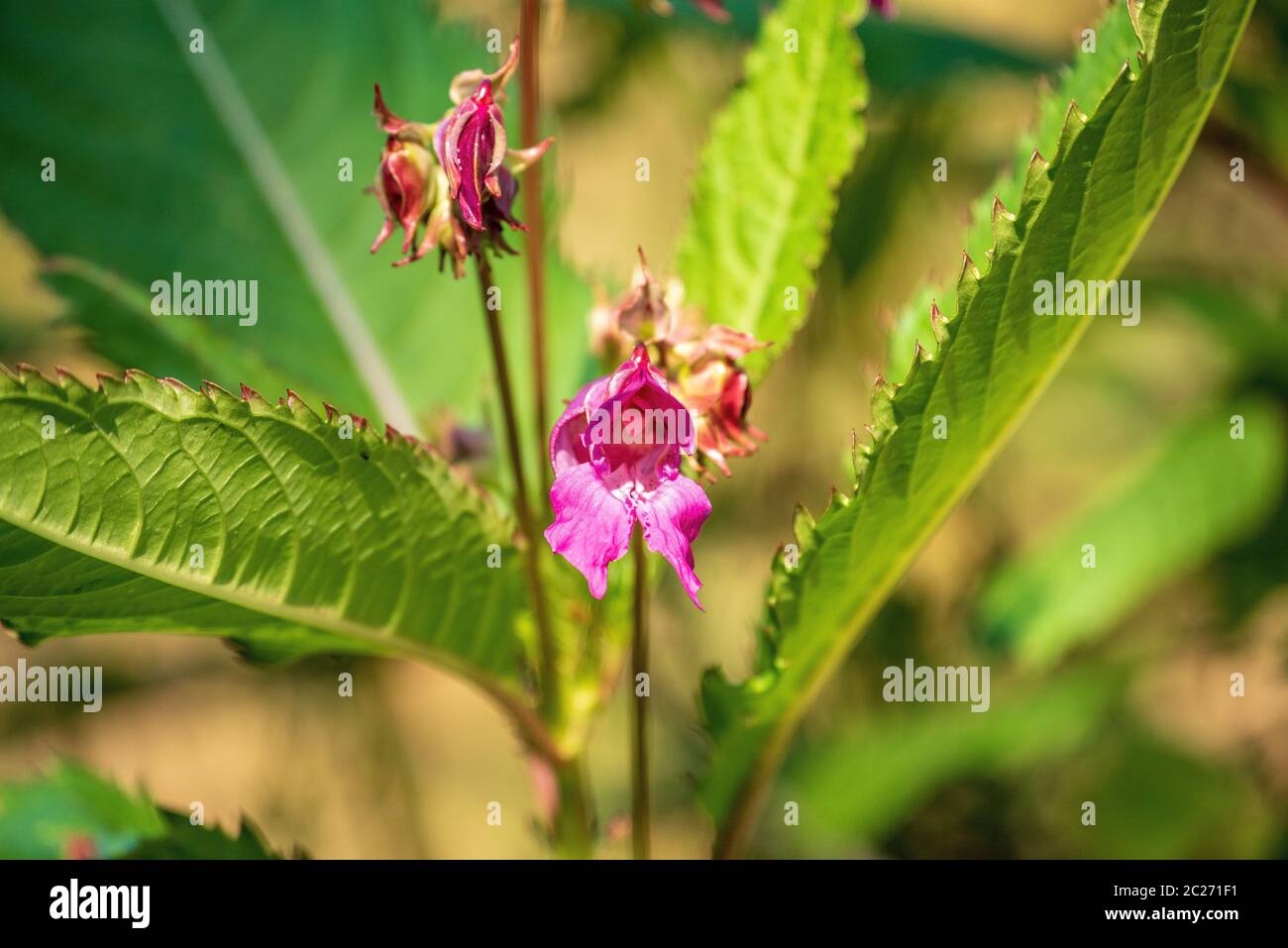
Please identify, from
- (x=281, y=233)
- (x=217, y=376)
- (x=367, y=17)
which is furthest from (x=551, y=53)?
(x=217, y=376)

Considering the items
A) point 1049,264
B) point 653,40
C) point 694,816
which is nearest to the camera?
point 1049,264

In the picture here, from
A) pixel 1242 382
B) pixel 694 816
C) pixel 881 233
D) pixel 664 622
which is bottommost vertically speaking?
pixel 694 816

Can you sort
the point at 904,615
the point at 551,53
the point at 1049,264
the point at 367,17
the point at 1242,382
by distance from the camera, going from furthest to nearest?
the point at 551,53 < the point at 904,615 < the point at 1242,382 < the point at 367,17 < the point at 1049,264

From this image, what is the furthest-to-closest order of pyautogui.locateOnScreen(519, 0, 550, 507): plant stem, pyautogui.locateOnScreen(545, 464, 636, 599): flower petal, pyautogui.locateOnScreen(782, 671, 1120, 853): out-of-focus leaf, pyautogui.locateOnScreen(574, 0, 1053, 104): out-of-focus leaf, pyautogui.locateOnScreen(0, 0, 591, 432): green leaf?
pyautogui.locateOnScreen(782, 671, 1120, 853): out-of-focus leaf, pyautogui.locateOnScreen(574, 0, 1053, 104): out-of-focus leaf, pyautogui.locateOnScreen(0, 0, 591, 432): green leaf, pyautogui.locateOnScreen(519, 0, 550, 507): plant stem, pyautogui.locateOnScreen(545, 464, 636, 599): flower petal

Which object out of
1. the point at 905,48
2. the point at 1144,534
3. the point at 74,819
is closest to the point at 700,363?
the point at 74,819

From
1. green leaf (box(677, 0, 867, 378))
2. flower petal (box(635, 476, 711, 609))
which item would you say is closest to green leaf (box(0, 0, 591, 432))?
green leaf (box(677, 0, 867, 378))

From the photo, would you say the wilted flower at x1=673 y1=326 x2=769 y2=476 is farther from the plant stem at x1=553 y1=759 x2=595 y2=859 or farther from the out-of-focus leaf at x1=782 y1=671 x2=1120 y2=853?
the out-of-focus leaf at x1=782 y1=671 x2=1120 y2=853
